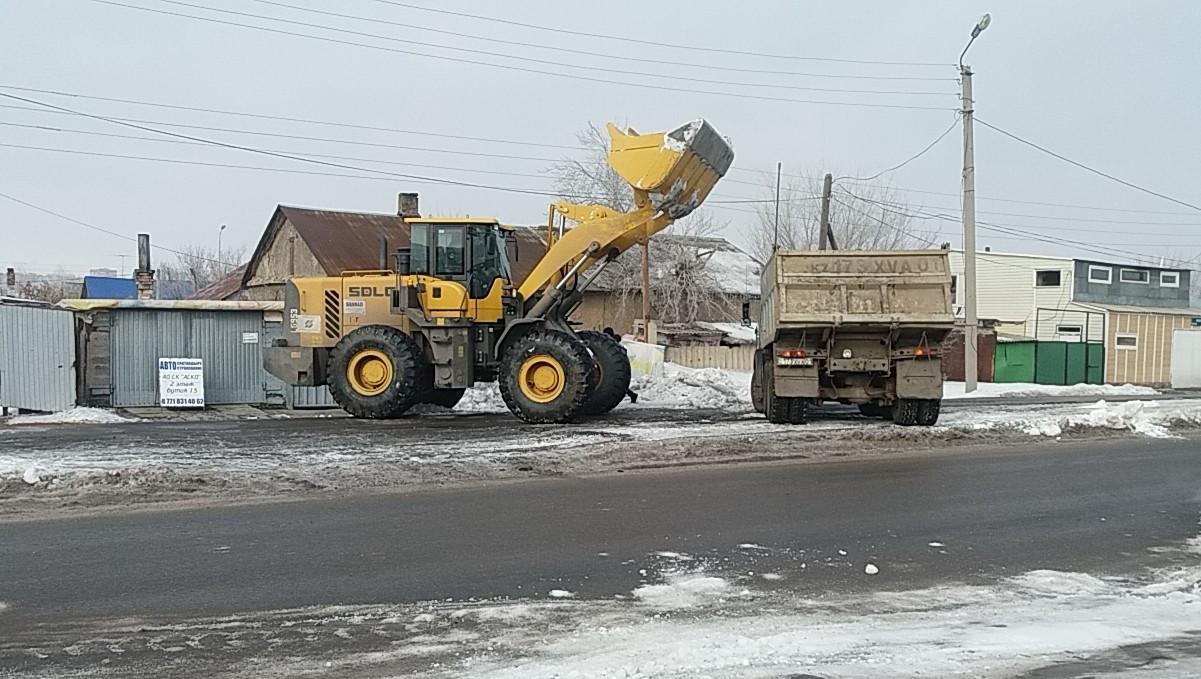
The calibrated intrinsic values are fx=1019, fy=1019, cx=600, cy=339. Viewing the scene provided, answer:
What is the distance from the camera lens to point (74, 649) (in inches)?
219

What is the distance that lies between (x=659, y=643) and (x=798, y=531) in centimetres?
343

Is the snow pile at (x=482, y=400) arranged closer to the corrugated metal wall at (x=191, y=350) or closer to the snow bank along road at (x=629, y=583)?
the corrugated metal wall at (x=191, y=350)

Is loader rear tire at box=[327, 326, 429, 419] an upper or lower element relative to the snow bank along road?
upper

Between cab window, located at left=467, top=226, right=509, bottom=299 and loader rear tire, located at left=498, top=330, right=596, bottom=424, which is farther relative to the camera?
cab window, located at left=467, top=226, right=509, bottom=299

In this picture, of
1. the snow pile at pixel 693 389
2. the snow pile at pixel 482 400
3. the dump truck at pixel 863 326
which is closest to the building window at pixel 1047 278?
the snow pile at pixel 693 389

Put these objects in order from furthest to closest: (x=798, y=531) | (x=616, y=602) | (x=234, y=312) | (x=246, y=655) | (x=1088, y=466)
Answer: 1. (x=234, y=312)
2. (x=1088, y=466)
3. (x=798, y=531)
4. (x=616, y=602)
5. (x=246, y=655)

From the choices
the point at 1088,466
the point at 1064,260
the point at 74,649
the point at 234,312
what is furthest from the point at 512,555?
the point at 1064,260

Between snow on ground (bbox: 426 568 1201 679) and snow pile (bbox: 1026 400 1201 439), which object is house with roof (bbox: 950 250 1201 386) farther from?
snow on ground (bbox: 426 568 1201 679)

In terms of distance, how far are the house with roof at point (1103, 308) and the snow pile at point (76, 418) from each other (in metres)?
28.4

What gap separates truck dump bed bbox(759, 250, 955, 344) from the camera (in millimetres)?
15086

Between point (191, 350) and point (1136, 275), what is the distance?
38690 mm

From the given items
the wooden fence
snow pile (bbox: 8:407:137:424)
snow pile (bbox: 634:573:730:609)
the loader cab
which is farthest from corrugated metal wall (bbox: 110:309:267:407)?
snow pile (bbox: 634:573:730:609)

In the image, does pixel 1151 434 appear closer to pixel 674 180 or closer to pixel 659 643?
pixel 674 180

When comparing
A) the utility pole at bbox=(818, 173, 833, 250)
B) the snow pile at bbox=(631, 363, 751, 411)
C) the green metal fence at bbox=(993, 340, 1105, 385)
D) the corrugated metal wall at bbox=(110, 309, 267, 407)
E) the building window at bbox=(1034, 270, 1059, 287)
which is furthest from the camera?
the building window at bbox=(1034, 270, 1059, 287)
